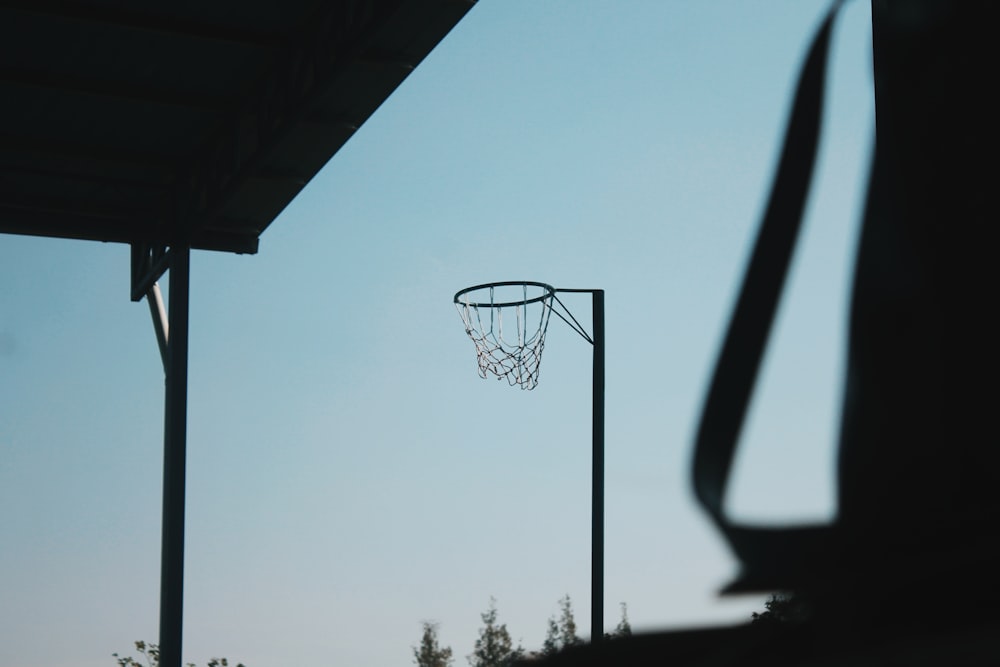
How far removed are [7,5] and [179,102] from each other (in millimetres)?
1997

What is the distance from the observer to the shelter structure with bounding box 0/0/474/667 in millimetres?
9656

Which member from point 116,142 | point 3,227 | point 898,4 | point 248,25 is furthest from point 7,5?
point 898,4

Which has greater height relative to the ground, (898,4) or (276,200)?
(276,200)

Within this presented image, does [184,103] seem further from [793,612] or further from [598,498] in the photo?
[793,612]

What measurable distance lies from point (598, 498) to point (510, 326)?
3.13 meters

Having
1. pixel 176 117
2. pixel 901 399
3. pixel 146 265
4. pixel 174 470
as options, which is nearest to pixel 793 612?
pixel 901 399

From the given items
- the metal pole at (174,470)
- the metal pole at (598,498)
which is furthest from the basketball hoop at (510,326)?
the metal pole at (174,470)

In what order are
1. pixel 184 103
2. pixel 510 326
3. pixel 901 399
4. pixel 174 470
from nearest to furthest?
pixel 901 399
pixel 184 103
pixel 174 470
pixel 510 326

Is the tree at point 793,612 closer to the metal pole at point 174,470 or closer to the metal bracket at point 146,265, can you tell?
the metal pole at point 174,470

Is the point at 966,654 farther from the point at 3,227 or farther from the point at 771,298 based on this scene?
the point at 3,227

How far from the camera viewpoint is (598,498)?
10562 millimetres

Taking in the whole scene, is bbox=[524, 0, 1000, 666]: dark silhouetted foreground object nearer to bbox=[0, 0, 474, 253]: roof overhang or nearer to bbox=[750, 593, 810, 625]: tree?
bbox=[750, 593, 810, 625]: tree

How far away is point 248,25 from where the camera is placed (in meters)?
10.0

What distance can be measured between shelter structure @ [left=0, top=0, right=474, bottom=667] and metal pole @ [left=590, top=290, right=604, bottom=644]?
2.85 metres
